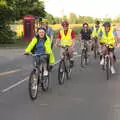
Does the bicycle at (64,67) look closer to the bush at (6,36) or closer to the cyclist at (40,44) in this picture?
the cyclist at (40,44)

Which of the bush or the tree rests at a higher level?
the tree

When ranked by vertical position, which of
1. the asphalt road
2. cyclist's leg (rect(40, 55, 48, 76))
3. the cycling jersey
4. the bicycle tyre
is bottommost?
the asphalt road

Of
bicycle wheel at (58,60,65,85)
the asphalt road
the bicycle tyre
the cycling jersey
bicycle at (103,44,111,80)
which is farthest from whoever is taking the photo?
the cycling jersey

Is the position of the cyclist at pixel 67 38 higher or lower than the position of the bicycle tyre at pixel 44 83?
higher

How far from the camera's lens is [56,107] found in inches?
402

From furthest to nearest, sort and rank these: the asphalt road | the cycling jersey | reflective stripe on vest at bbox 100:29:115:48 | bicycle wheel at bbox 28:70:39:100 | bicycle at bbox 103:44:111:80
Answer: the cycling jersey < reflective stripe on vest at bbox 100:29:115:48 < bicycle at bbox 103:44:111:80 < bicycle wheel at bbox 28:70:39:100 < the asphalt road

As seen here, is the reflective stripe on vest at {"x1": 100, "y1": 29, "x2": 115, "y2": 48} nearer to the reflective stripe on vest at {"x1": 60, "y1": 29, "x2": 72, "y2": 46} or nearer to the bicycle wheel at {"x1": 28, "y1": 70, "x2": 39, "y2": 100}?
the reflective stripe on vest at {"x1": 60, "y1": 29, "x2": 72, "y2": 46}

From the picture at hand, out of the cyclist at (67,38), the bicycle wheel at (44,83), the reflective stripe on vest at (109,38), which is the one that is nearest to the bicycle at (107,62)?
the reflective stripe on vest at (109,38)

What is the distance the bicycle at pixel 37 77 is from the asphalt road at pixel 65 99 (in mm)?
178

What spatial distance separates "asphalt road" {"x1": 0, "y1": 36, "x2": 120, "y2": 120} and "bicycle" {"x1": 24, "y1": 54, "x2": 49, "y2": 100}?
18cm

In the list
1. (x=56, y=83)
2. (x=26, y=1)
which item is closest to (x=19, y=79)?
(x=56, y=83)

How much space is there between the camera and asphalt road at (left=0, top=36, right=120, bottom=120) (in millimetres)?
9359

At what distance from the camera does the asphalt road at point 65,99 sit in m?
9.36

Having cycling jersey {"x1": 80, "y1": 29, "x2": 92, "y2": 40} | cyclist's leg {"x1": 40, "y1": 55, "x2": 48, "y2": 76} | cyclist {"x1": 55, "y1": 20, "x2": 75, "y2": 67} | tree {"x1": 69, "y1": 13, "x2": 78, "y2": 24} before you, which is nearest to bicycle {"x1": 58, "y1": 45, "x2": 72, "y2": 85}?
cyclist {"x1": 55, "y1": 20, "x2": 75, "y2": 67}
